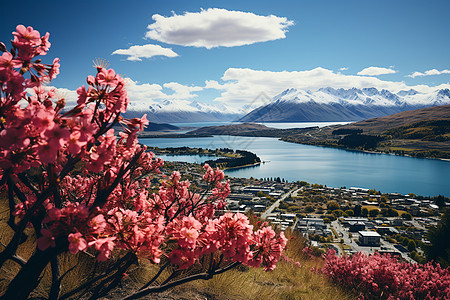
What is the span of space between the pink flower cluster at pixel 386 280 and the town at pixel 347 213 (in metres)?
20.7

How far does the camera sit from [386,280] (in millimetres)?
5996

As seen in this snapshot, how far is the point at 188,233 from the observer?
2156mm

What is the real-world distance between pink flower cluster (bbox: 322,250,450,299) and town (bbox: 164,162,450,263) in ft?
67.8

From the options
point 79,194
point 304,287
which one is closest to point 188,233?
point 79,194

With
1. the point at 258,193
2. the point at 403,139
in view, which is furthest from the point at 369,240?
the point at 403,139

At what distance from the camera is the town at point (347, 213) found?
30781mm

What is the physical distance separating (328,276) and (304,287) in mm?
1633

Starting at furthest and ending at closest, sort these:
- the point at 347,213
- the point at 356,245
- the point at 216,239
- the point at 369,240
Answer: the point at 347,213
the point at 369,240
the point at 356,245
the point at 216,239

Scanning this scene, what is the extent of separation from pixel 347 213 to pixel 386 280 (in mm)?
45867

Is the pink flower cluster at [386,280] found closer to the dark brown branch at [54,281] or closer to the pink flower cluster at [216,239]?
the pink flower cluster at [216,239]

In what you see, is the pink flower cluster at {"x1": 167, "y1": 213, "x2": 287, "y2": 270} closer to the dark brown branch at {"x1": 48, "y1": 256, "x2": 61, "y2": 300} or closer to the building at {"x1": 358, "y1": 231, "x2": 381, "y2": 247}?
the dark brown branch at {"x1": 48, "y1": 256, "x2": 61, "y2": 300}

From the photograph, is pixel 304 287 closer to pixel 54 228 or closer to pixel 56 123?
pixel 54 228

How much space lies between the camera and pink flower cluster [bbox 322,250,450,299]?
19.0 feet

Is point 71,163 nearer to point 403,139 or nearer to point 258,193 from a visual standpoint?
point 258,193
